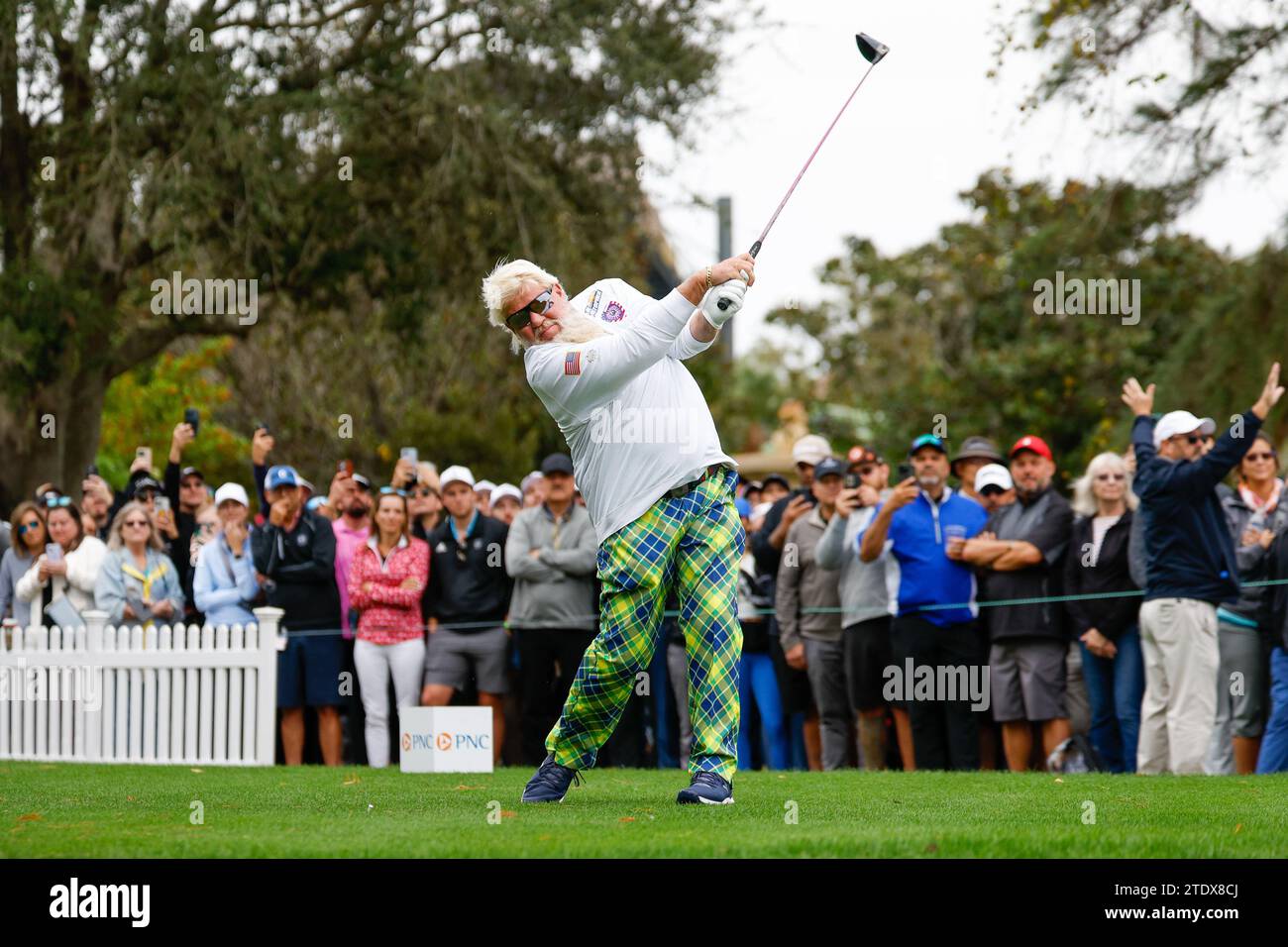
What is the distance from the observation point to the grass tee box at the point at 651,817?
18.6ft

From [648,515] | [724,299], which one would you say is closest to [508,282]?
[724,299]

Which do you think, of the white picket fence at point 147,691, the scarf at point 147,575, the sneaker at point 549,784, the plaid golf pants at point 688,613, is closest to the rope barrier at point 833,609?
the white picket fence at point 147,691

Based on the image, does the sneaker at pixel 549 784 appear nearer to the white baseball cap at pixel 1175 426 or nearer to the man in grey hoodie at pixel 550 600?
the white baseball cap at pixel 1175 426

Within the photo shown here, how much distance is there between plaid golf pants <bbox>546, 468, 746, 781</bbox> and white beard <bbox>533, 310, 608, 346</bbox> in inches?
30.0

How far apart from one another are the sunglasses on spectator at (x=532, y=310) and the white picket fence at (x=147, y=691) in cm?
606

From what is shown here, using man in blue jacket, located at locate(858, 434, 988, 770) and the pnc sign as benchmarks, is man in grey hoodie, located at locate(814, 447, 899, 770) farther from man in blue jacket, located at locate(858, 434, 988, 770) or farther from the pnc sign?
the pnc sign

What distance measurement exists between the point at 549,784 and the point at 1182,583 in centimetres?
477

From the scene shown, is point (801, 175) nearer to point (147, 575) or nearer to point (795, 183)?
point (795, 183)

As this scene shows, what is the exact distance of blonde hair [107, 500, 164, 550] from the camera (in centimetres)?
1380

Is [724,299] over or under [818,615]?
over

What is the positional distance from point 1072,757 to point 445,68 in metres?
10.8

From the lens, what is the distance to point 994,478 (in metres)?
12.6

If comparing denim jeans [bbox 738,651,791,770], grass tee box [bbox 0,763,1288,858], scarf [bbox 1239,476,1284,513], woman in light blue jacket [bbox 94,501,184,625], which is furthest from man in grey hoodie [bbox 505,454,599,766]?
scarf [bbox 1239,476,1284,513]
